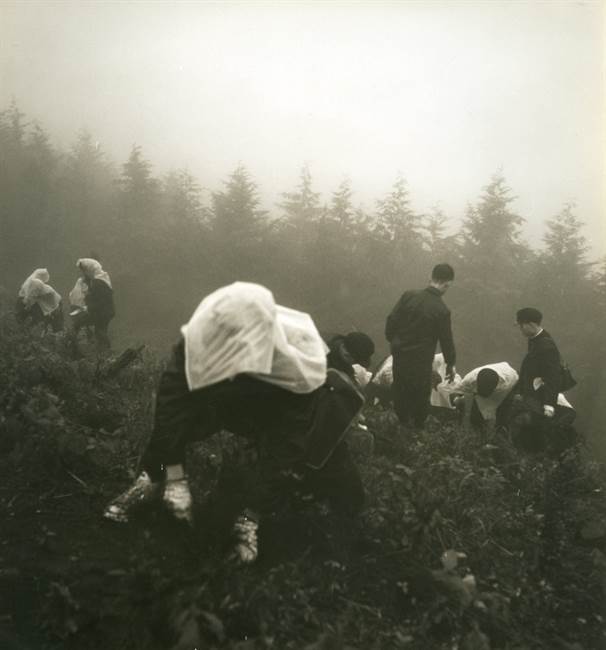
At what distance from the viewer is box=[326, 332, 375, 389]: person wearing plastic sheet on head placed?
11.3ft

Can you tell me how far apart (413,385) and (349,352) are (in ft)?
9.53

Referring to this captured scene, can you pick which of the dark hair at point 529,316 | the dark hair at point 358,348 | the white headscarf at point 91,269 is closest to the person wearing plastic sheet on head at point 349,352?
the dark hair at point 358,348

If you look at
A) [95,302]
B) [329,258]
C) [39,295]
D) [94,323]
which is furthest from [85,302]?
[329,258]

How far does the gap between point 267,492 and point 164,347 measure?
501 inches

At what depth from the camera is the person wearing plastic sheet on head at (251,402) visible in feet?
8.77

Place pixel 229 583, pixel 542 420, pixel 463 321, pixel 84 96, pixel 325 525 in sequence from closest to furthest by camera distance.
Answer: pixel 229 583 < pixel 325 525 < pixel 542 420 < pixel 463 321 < pixel 84 96

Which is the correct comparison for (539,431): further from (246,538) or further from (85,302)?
(85,302)

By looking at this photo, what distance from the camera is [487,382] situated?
21.2 ft

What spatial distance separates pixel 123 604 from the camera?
243 centimetres

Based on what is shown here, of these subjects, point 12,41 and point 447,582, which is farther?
point 12,41

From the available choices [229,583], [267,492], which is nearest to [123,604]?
[229,583]

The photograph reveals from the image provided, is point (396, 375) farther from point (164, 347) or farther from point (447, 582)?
point (164, 347)

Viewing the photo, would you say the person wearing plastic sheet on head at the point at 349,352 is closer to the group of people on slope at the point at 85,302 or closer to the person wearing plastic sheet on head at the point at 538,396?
the person wearing plastic sheet on head at the point at 538,396

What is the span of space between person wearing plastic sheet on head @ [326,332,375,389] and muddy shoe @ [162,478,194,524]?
109cm
